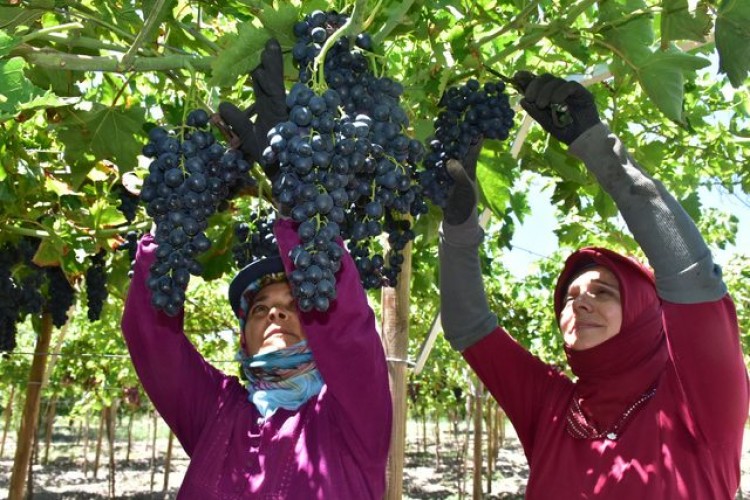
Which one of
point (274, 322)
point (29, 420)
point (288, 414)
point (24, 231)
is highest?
point (24, 231)

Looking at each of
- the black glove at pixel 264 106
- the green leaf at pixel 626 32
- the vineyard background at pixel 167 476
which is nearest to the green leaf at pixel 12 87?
the black glove at pixel 264 106

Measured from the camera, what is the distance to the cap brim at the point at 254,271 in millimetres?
2115

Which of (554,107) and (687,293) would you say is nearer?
(687,293)

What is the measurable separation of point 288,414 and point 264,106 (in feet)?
2.68

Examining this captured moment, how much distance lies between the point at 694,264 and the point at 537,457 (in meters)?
0.73

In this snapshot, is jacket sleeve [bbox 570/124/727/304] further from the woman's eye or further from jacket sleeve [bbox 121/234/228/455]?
jacket sleeve [bbox 121/234/228/455]

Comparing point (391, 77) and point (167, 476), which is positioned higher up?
point (391, 77)

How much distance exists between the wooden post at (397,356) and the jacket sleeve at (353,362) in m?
1.05

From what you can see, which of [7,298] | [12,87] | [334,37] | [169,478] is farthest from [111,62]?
[169,478]

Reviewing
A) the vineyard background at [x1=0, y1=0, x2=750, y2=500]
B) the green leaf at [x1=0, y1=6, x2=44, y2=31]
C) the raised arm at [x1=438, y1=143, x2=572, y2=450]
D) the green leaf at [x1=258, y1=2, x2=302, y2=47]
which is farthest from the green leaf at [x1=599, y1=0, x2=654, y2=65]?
the green leaf at [x1=0, y1=6, x2=44, y2=31]

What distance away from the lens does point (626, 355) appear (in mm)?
2227

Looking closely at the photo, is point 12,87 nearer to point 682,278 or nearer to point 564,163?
point 682,278

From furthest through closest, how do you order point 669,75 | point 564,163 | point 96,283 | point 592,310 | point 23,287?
1. point 23,287
2. point 96,283
3. point 564,163
4. point 592,310
5. point 669,75

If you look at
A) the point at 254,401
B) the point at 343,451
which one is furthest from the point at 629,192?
the point at 254,401
